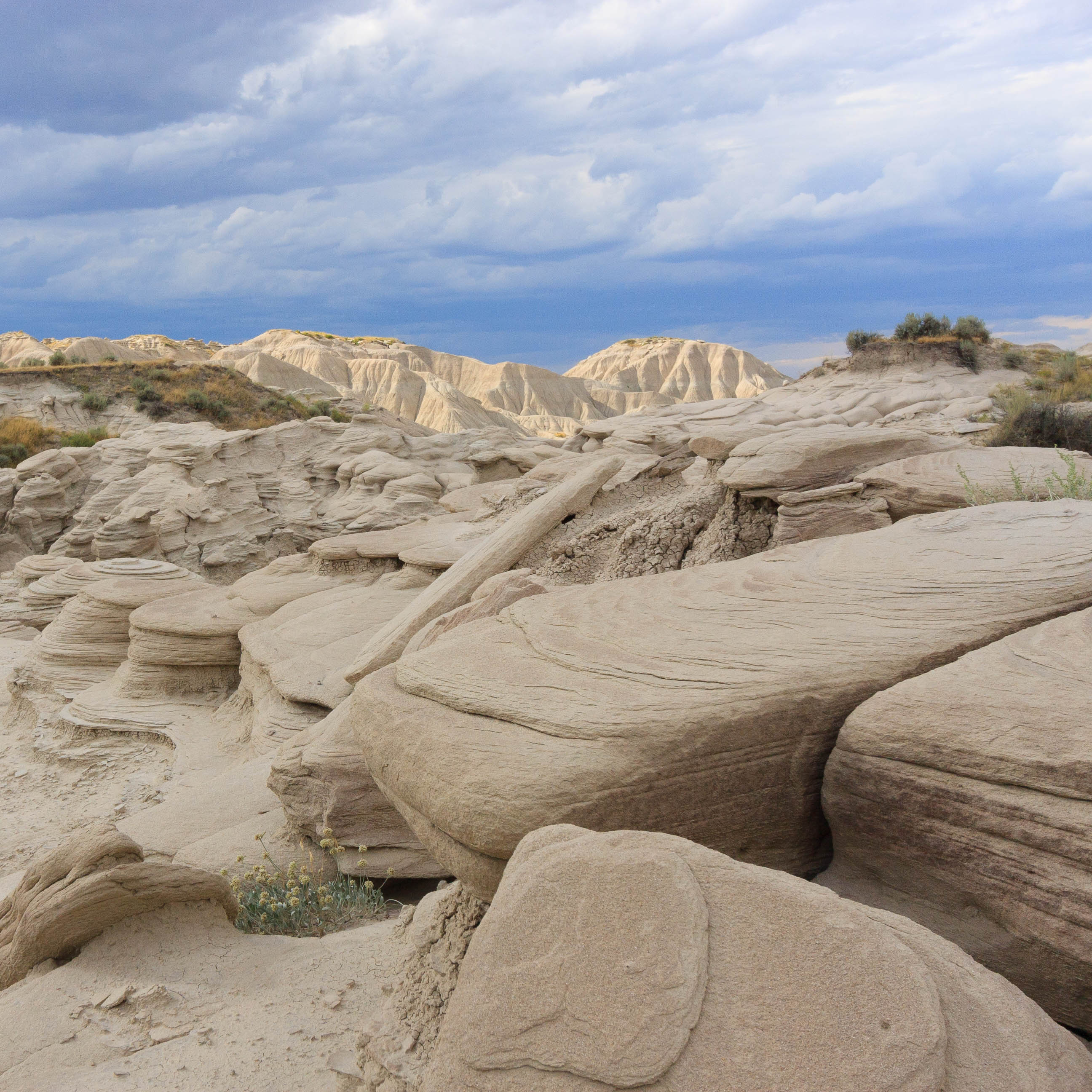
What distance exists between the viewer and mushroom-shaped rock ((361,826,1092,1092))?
1470 millimetres

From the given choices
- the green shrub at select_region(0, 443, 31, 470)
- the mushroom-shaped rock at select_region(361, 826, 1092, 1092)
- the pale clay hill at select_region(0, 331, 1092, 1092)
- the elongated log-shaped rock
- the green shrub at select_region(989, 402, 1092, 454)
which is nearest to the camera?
the mushroom-shaped rock at select_region(361, 826, 1092, 1092)

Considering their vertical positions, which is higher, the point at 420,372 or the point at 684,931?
the point at 420,372

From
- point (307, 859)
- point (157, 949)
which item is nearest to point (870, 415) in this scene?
point (307, 859)

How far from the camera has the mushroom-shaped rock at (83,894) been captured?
3.22m

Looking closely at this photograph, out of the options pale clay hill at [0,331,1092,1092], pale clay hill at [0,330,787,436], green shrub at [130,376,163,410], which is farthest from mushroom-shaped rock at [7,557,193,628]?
pale clay hill at [0,330,787,436]

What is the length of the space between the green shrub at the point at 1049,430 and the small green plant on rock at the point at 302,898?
7317 millimetres

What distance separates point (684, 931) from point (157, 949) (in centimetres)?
275

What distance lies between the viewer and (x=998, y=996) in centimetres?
164

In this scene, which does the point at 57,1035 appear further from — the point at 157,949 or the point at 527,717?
the point at 527,717

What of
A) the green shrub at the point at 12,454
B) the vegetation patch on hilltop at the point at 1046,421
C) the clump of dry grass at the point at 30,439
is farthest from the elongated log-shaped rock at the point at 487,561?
the green shrub at the point at 12,454

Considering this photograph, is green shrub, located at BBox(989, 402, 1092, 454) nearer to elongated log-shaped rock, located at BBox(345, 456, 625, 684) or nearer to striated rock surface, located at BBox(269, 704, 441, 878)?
elongated log-shaped rock, located at BBox(345, 456, 625, 684)

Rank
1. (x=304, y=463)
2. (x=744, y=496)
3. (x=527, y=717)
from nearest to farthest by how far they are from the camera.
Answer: (x=527, y=717) → (x=744, y=496) → (x=304, y=463)

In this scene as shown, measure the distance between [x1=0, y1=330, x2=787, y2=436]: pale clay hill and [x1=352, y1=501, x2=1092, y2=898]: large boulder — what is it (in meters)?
33.9

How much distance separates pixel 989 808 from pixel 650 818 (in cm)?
92
